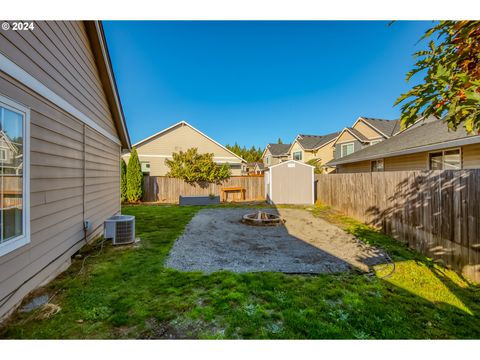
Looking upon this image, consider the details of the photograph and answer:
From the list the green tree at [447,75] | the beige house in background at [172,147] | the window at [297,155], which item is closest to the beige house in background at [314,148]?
the window at [297,155]

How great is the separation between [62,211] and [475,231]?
7048 mm

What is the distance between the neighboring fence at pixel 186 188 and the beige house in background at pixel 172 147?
3.65 meters

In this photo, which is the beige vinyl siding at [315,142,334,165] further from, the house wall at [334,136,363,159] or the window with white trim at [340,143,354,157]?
the window with white trim at [340,143,354,157]

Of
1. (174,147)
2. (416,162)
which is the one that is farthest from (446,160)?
(174,147)

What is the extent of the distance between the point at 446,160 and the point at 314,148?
64.9 ft

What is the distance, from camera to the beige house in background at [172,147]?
18.7 metres

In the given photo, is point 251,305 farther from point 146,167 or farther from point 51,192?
point 146,167

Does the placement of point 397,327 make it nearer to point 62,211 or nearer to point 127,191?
point 62,211

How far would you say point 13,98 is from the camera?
2.69 m

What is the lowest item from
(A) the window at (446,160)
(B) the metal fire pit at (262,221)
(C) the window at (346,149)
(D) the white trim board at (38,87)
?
(B) the metal fire pit at (262,221)

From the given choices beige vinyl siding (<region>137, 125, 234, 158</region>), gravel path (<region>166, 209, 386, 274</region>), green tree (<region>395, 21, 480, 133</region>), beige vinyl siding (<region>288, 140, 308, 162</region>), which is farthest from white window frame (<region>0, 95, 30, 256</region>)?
beige vinyl siding (<region>288, 140, 308, 162</region>)

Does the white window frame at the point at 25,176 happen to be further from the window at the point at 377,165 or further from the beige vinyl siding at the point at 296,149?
the beige vinyl siding at the point at 296,149

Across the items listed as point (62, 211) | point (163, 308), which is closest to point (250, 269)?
point (163, 308)

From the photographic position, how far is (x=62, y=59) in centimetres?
389
